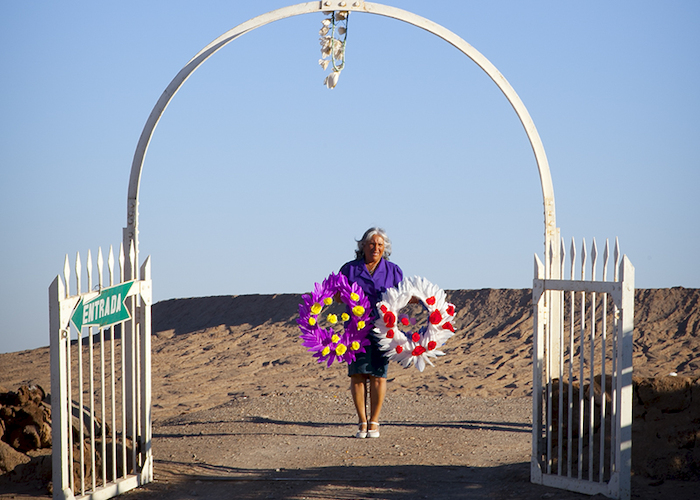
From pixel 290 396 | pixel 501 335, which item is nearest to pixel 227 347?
pixel 501 335

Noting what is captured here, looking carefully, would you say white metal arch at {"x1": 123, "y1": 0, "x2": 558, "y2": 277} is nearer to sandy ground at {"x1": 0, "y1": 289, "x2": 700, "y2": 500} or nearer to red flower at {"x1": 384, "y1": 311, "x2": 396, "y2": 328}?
red flower at {"x1": 384, "y1": 311, "x2": 396, "y2": 328}

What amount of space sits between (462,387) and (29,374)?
34.1ft

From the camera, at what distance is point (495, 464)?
22.4 ft

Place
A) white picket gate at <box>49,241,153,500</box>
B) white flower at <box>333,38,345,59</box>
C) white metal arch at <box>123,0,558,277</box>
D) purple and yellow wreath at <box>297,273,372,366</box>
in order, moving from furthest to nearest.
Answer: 1. purple and yellow wreath at <box>297,273,372,366</box>
2. white flower at <box>333,38,345,59</box>
3. white metal arch at <box>123,0,558,277</box>
4. white picket gate at <box>49,241,153,500</box>

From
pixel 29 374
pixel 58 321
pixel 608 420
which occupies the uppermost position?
pixel 58 321

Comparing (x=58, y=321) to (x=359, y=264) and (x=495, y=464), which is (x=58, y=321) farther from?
(x=495, y=464)

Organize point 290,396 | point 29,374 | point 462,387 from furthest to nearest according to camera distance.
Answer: point 29,374, point 462,387, point 290,396

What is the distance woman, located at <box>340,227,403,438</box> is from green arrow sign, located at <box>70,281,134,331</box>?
2.62 metres

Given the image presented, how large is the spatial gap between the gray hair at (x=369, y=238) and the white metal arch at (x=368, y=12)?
195cm

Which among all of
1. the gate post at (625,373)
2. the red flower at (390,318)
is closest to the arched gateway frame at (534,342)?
the gate post at (625,373)

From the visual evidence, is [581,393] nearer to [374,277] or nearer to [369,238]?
[374,277]

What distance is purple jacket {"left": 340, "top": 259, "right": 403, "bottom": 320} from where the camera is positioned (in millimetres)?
7523

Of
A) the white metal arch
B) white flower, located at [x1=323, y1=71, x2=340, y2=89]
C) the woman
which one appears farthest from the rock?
white flower, located at [x1=323, y1=71, x2=340, y2=89]

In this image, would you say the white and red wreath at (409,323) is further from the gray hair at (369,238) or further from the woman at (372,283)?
the gray hair at (369,238)
